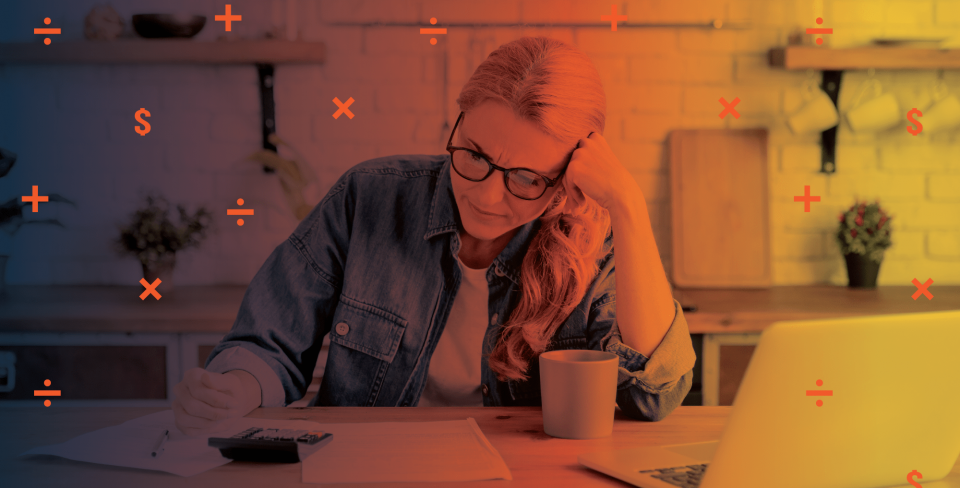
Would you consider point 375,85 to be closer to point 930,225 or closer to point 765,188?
point 765,188

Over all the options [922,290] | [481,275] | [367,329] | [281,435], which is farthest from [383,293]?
[922,290]

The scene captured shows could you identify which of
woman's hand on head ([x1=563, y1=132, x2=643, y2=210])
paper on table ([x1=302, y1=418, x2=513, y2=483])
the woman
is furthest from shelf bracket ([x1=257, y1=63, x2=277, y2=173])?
paper on table ([x1=302, y1=418, x2=513, y2=483])

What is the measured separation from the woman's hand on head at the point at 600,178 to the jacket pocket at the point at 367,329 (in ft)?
1.28

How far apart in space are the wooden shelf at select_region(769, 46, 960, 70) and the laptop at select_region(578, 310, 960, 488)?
5.70 ft

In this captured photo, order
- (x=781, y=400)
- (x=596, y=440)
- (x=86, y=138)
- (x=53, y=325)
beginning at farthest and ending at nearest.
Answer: (x=86, y=138)
(x=53, y=325)
(x=596, y=440)
(x=781, y=400)

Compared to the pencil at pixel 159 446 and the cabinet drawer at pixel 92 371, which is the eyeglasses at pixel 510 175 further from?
the cabinet drawer at pixel 92 371

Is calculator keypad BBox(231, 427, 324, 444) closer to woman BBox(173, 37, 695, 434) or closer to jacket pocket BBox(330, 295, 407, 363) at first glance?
woman BBox(173, 37, 695, 434)

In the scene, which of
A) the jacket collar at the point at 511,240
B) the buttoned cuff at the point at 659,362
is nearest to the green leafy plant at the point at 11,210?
the jacket collar at the point at 511,240

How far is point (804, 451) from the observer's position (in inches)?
23.0

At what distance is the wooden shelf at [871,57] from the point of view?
2094 mm

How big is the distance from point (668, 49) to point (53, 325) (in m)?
1.95

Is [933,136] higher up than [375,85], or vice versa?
[375,85]

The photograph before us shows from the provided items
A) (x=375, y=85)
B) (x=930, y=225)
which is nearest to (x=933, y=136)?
(x=930, y=225)

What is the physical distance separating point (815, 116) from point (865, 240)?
424 mm
